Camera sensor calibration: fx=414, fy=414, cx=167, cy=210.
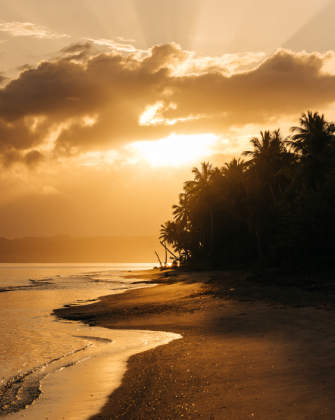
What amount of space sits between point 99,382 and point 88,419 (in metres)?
2.68

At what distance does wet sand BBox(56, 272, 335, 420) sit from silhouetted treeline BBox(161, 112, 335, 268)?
1501 cm

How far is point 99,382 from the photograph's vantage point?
384 inches

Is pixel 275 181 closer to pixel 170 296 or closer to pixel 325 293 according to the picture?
pixel 170 296

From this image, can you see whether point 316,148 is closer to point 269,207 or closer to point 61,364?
point 269,207

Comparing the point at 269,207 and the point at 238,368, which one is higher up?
the point at 269,207

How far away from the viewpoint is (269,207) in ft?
173

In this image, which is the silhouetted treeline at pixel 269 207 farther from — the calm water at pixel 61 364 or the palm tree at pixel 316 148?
the calm water at pixel 61 364

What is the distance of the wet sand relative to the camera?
6926 millimetres

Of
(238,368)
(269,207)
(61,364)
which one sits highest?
(269,207)

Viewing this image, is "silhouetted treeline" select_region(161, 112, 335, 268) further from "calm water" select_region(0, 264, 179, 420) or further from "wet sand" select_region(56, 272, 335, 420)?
"calm water" select_region(0, 264, 179, 420)

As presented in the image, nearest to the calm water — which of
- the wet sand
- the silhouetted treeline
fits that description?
the wet sand

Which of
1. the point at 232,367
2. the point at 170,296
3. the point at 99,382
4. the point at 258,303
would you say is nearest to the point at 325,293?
the point at 258,303

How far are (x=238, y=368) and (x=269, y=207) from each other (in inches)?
1773

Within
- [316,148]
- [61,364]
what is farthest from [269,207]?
[61,364]
